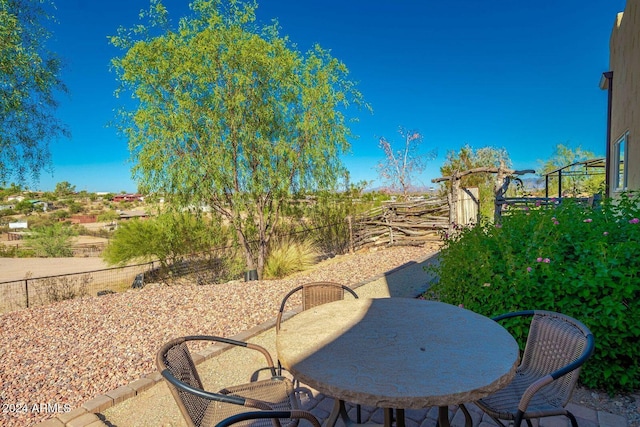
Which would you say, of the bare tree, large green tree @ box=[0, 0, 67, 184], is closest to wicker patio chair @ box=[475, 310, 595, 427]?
large green tree @ box=[0, 0, 67, 184]

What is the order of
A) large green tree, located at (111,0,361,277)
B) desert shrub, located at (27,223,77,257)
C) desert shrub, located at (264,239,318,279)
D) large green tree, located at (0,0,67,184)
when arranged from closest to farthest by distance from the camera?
large green tree, located at (0,0,67,184)
large green tree, located at (111,0,361,277)
desert shrub, located at (264,239,318,279)
desert shrub, located at (27,223,77,257)

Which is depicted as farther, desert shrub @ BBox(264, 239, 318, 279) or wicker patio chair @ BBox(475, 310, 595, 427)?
desert shrub @ BBox(264, 239, 318, 279)

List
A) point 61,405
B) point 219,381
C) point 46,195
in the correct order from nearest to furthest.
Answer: point 61,405, point 219,381, point 46,195

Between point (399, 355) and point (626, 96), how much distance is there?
21.2 feet

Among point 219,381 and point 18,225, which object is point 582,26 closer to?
point 219,381

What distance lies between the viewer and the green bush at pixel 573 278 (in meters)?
2.12

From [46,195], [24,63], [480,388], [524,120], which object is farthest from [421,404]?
[46,195]

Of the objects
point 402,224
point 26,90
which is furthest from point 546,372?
point 402,224

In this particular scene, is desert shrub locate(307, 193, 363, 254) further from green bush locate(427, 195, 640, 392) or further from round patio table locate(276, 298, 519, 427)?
round patio table locate(276, 298, 519, 427)

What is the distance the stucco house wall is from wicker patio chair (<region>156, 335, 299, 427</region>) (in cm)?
513

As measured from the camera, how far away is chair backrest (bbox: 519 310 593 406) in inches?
60.5

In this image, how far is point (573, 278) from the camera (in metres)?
2.25

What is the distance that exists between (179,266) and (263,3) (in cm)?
640

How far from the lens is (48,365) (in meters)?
3.04
